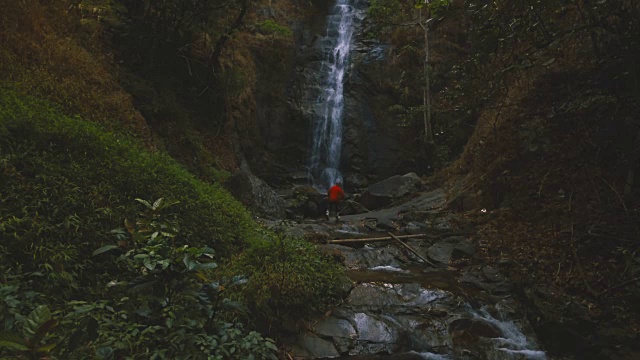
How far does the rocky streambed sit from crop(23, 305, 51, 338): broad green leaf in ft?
7.68

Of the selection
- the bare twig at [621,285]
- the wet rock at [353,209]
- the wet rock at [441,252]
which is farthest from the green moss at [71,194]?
the wet rock at [353,209]

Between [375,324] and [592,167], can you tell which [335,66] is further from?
[375,324]

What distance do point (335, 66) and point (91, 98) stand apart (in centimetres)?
1582

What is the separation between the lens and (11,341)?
194 centimetres

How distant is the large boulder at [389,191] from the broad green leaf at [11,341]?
40.5 ft

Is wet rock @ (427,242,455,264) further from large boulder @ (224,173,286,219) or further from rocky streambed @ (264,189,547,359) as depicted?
large boulder @ (224,173,286,219)

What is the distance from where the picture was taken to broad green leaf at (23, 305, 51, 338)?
2.04 m

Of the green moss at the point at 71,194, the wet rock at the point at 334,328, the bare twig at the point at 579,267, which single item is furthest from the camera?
the bare twig at the point at 579,267

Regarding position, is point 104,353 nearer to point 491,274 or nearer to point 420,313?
point 420,313

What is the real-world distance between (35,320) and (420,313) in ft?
13.7

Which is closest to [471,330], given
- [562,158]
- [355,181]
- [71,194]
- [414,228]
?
[562,158]

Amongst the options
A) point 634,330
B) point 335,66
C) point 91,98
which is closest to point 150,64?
point 91,98

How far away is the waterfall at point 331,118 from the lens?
727 inches

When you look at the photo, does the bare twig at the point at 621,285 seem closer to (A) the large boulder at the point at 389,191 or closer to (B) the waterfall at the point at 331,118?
(A) the large boulder at the point at 389,191
